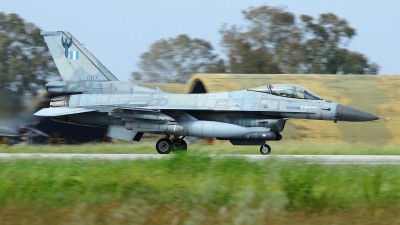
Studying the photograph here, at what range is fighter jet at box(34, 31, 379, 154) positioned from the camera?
56.6 ft

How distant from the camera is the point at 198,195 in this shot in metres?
8.17

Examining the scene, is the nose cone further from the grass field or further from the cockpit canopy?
the grass field

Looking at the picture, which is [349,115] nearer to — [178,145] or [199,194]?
[178,145]

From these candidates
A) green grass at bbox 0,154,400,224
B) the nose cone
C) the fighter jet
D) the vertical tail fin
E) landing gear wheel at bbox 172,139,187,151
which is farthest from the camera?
the vertical tail fin

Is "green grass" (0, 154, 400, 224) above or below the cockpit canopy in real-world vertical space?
below

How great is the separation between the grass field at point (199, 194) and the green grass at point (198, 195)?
0.01 m

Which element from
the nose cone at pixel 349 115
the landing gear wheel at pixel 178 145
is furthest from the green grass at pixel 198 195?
the landing gear wheel at pixel 178 145

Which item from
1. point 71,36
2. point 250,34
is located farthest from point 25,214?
point 250,34

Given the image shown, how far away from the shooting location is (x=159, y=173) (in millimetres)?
9531

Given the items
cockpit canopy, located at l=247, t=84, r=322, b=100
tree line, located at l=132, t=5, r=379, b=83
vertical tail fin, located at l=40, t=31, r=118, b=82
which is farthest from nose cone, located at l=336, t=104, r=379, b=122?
tree line, located at l=132, t=5, r=379, b=83

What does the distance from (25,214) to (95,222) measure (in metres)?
0.99

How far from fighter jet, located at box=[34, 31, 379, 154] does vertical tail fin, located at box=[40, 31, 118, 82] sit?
3 centimetres

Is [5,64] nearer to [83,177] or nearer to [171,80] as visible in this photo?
[171,80]

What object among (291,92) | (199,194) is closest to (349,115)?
(291,92)
